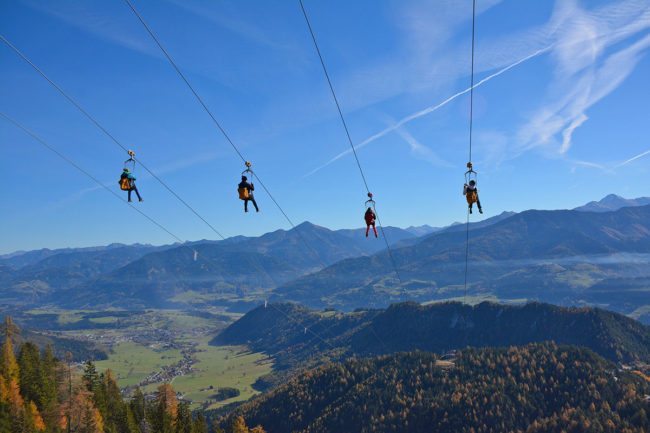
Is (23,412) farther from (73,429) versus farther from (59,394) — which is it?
(59,394)

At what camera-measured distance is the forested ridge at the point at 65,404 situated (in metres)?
76.8

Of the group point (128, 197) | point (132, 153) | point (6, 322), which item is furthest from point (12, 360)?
point (132, 153)

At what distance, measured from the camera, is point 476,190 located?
49750mm

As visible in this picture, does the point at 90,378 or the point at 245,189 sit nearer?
the point at 245,189

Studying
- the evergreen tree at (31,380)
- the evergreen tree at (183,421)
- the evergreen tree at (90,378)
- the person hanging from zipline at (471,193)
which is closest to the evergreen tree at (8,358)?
the evergreen tree at (31,380)

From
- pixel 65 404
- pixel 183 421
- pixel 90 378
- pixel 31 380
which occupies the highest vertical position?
pixel 31 380

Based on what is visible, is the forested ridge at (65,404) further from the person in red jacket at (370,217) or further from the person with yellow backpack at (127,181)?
the person in red jacket at (370,217)

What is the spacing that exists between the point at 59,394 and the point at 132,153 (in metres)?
76.5

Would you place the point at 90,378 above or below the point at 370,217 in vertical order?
below

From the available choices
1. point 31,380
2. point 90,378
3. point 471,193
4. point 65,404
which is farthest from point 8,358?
point 471,193

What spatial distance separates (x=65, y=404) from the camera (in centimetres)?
7981

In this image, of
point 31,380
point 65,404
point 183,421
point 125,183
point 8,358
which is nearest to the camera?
point 125,183

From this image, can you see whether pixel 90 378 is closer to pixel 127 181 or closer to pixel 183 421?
pixel 183 421

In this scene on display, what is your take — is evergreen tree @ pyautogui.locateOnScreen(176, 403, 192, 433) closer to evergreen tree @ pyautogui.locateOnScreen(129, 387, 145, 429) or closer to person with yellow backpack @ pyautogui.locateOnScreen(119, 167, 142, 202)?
evergreen tree @ pyautogui.locateOnScreen(129, 387, 145, 429)
